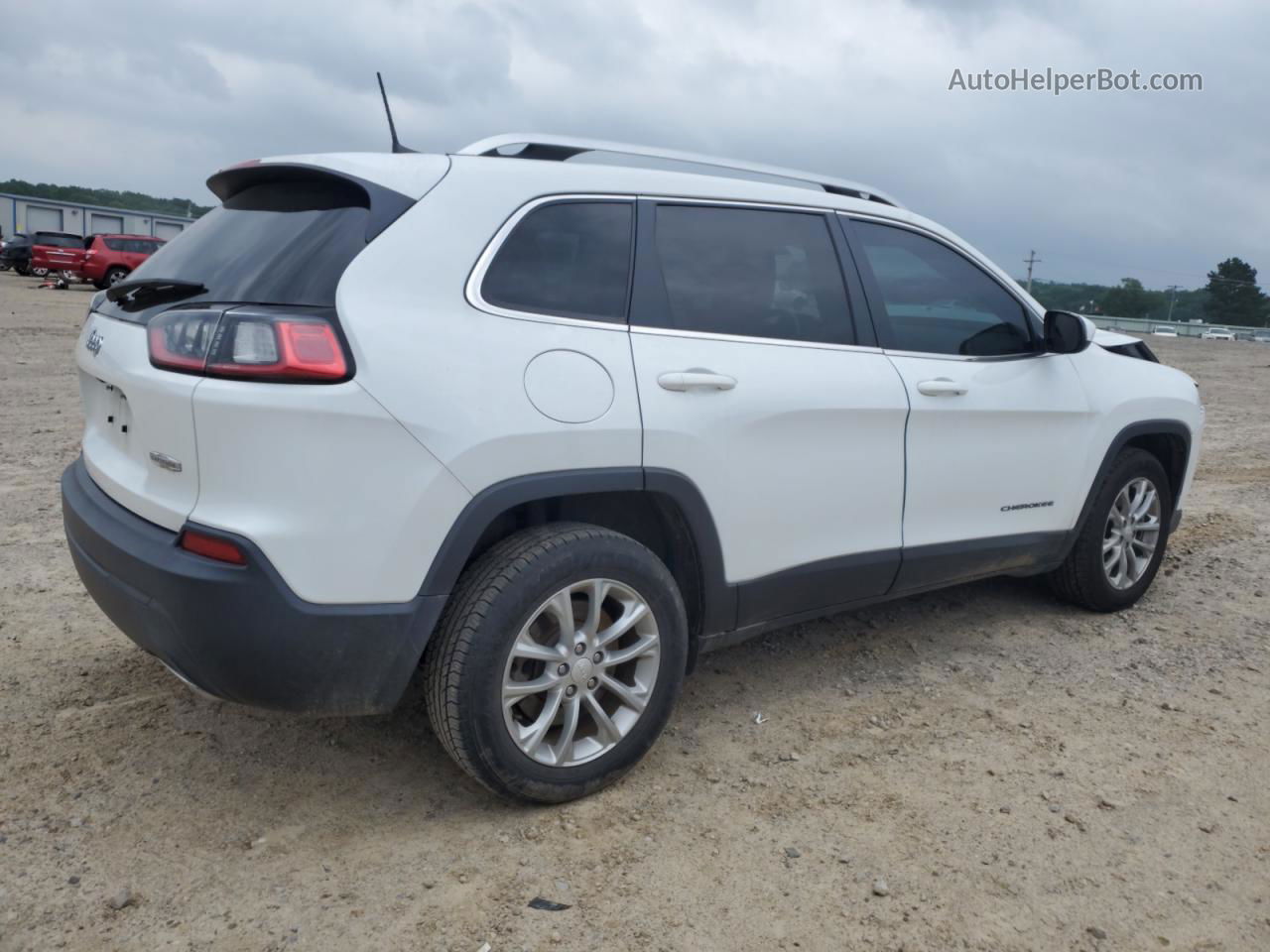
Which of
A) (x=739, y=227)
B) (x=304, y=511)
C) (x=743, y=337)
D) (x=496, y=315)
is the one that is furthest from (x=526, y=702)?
(x=739, y=227)

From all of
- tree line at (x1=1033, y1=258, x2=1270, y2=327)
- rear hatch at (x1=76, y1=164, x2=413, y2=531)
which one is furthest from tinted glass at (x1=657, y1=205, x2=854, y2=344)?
tree line at (x1=1033, y1=258, x2=1270, y2=327)

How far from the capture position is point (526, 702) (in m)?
3.01

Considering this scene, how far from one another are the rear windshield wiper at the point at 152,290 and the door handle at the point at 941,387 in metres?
2.39

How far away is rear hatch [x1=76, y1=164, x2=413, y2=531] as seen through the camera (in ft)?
8.57

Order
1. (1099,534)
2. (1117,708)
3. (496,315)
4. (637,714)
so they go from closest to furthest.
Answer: (496,315) → (637,714) → (1117,708) → (1099,534)

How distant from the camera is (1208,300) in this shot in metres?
105

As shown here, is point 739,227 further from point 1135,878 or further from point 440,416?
point 1135,878

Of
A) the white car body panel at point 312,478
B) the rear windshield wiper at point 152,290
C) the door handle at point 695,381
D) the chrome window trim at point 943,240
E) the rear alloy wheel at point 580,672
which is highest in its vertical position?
the chrome window trim at point 943,240

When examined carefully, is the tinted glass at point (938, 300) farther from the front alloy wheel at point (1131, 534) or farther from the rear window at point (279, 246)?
the rear window at point (279, 246)

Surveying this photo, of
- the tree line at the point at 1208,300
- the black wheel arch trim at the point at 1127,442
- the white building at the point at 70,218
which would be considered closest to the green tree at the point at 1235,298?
the tree line at the point at 1208,300

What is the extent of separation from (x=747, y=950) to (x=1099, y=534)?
2990mm

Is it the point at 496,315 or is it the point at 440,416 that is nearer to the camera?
the point at 440,416

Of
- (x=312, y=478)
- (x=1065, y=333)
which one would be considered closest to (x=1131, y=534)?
(x=1065, y=333)

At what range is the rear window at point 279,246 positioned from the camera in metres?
2.67
